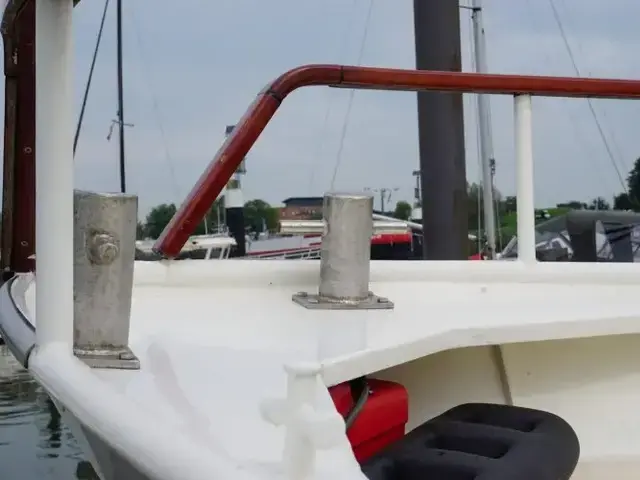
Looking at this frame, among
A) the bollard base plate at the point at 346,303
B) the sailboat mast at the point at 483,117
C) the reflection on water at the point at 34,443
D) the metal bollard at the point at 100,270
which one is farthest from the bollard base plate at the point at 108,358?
the sailboat mast at the point at 483,117

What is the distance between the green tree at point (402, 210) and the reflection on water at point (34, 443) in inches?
337

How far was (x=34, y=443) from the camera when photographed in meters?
6.21

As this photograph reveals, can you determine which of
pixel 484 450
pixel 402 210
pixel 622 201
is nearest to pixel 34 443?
pixel 484 450

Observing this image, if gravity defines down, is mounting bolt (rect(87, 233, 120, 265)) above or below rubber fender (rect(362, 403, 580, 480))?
above

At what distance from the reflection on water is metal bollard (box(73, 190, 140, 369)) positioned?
308cm

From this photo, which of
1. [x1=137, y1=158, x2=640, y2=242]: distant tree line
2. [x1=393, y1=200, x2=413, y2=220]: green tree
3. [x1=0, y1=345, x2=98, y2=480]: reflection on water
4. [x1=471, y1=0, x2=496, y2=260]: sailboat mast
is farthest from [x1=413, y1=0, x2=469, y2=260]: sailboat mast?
[x1=393, y1=200, x2=413, y2=220]: green tree

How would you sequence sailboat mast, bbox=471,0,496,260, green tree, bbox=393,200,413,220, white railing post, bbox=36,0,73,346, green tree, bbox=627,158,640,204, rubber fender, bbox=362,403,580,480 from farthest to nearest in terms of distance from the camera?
green tree, bbox=393,200,413,220 → sailboat mast, bbox=471,0,496,260 → green tree, bbox=627,158,640,204 → rubber fender, bbox=362,403,580,480 → white railing post, bbox=36,0,73,346

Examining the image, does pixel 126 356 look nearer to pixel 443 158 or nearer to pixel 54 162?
pixel 54 162

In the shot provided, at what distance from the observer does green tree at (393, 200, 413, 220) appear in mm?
15486

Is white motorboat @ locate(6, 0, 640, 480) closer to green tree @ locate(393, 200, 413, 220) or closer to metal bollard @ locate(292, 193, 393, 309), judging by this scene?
metal bollard @ locate(292, 193, 393, 309)

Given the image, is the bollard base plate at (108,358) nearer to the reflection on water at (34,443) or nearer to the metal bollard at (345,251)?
the metal bollard at (345,251)

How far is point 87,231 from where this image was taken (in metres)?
1.54

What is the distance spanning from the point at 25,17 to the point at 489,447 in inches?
54.2

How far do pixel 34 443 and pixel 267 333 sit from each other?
4.82 metres
